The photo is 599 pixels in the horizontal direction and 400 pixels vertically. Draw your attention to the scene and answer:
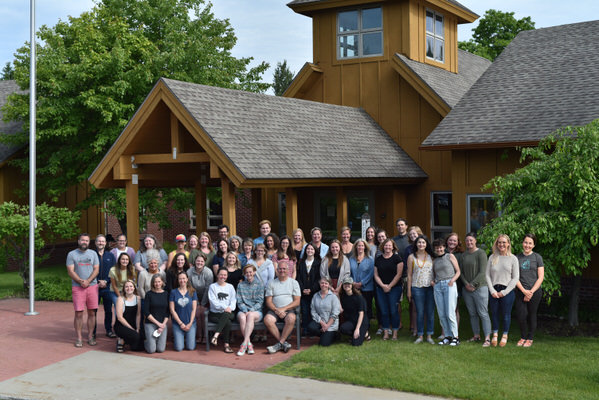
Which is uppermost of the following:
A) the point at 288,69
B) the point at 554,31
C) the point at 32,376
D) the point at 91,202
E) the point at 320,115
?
the point at 288,69

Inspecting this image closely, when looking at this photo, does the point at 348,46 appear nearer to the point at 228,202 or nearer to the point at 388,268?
the point at 228,202

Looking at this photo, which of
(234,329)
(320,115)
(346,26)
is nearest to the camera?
(234,329)

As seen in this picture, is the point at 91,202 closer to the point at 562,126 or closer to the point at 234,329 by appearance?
the point at 234,329

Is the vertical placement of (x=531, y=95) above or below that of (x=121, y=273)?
above

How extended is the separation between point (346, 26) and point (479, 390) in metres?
14.1

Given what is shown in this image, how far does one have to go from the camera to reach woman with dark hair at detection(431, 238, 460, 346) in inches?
427

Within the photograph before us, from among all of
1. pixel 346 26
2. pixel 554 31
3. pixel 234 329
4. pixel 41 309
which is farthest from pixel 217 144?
pixel 554 31

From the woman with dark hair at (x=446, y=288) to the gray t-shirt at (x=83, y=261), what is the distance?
5.55 metres

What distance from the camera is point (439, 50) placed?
21.4 meters

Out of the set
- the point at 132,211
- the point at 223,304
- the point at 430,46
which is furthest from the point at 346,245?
the point at 430,46

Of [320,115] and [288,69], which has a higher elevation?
[288,69]

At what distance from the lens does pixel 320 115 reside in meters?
18.1

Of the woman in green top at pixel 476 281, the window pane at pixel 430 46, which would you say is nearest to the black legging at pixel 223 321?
the woman in green top at pixel 476 281

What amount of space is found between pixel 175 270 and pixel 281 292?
5.65 ft
